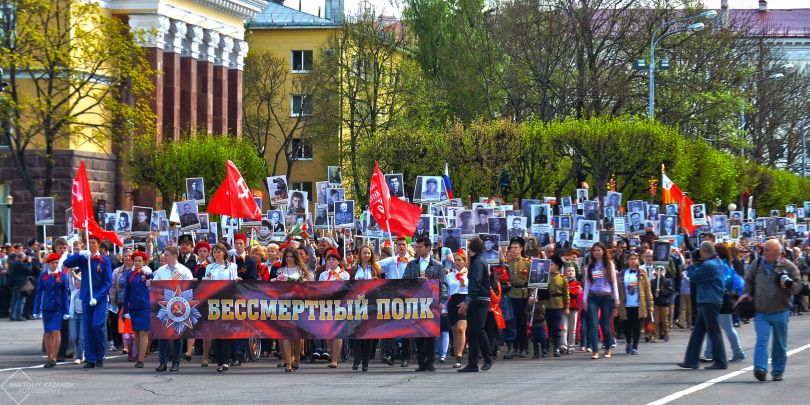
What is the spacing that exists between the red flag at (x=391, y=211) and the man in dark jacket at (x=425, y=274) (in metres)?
5.17

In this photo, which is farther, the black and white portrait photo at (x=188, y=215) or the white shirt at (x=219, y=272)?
the black and white portrait photo at (x=188, y=215)

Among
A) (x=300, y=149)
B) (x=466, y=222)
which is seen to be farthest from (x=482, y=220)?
(x=300, y=149)

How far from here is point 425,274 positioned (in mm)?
21062

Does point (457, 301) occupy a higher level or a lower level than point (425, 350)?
higher

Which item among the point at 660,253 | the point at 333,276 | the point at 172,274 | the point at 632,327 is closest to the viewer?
the point at 172,274

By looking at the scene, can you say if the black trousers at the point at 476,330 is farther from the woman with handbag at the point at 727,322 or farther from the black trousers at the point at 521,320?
the woman with handbag at the point at 727,322

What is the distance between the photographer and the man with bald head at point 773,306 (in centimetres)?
1777

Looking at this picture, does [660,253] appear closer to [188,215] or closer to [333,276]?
[333,276]

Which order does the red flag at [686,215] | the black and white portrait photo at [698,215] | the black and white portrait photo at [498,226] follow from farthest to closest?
the black and white portrait photo at [698,215] → the red flag at [686,215] → the black and white portrait photo at [498,226]

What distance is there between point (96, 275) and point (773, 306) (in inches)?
373

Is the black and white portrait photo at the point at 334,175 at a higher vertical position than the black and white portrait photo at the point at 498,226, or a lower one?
higher

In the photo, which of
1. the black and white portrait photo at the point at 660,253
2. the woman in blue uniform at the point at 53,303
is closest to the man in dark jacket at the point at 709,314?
the black and white portrait photo at the point at 660,253

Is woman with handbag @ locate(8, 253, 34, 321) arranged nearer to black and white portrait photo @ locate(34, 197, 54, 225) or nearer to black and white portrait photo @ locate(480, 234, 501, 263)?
black and white portrait photo @ locate(34, 197, 54, 225)

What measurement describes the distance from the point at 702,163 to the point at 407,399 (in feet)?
147
